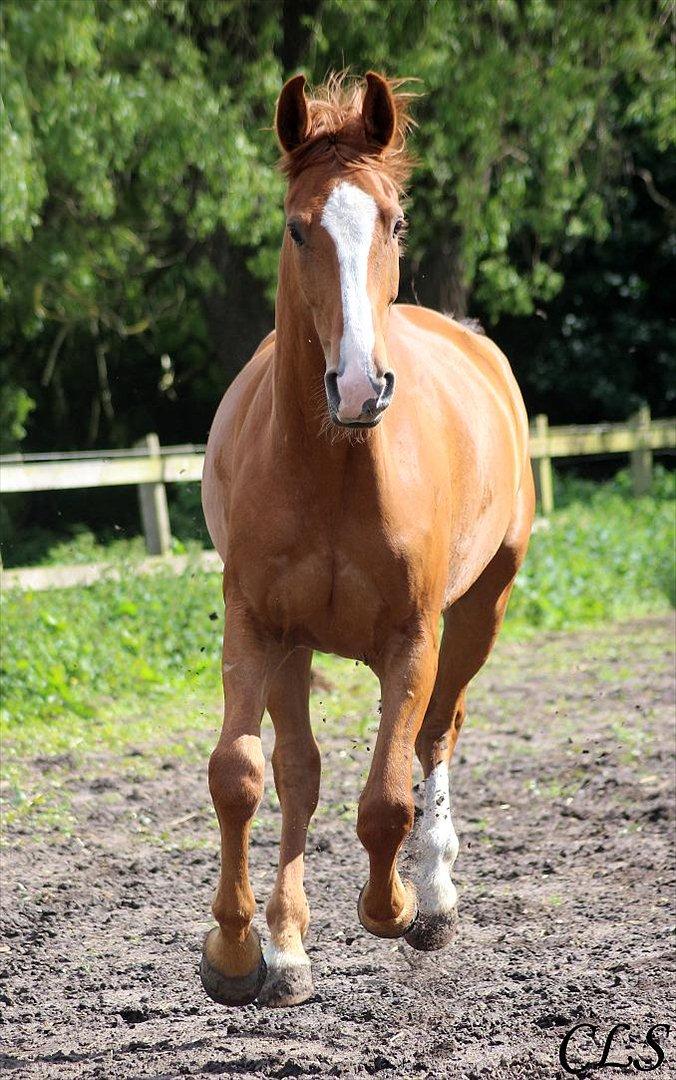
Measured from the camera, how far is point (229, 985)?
3762 millimetres

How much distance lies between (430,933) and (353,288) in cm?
221

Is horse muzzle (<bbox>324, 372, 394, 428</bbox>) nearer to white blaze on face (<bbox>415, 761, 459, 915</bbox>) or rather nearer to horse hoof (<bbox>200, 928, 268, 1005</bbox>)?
horse hoof (<bbox>200, 928, 268, 1005</bbox>)

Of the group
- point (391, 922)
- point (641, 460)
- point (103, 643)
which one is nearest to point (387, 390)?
point (391, 922)

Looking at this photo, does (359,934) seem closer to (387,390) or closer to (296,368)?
(296,368)

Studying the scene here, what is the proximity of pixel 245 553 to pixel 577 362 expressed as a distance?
19.0 metres

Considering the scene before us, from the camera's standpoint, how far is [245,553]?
3820mm

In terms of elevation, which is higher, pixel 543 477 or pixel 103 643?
pixel 103 643

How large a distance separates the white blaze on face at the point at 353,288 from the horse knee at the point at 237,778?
104 cm

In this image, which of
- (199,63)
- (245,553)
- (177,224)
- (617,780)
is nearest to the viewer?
(245,553)

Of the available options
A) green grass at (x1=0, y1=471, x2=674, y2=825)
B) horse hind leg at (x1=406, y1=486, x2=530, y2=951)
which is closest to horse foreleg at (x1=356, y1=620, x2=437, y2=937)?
horse hind leg at (x1=406, y1=486, x2=530, y2=951)

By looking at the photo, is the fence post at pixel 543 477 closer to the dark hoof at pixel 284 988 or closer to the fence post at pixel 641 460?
the fence post at pixel 641 460

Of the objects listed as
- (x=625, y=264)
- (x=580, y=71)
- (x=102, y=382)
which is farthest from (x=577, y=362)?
(x=580, y=71)

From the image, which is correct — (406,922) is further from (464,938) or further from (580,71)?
(580,71)

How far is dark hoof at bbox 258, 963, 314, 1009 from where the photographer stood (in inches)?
153
